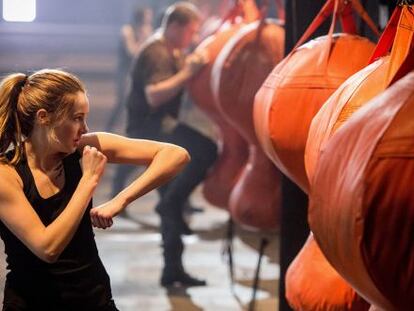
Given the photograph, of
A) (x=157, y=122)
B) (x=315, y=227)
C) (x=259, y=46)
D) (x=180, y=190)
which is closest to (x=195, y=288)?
(x=180, y=190)

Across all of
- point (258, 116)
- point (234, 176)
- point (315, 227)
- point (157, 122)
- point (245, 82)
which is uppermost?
point (315, 227)

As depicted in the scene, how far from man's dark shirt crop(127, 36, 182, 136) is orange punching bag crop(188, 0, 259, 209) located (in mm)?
134

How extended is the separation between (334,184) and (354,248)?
123mm

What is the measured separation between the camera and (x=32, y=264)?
2.45m

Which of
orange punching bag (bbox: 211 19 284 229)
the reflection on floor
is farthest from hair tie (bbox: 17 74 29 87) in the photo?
the reflection on floor

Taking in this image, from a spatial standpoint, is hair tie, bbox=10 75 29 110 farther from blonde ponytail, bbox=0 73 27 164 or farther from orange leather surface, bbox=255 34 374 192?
orange leather surface, bbox=255 34 374 192

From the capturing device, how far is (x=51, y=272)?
2.44 metres

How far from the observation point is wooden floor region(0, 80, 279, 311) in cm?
481

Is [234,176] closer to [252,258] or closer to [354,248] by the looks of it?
[252,258]

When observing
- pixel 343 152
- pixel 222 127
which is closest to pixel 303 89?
pixel 343 152

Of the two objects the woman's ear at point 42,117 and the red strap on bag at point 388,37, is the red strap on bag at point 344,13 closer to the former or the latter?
the red strap on bag at point 388,37

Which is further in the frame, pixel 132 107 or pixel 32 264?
pixel 132 107

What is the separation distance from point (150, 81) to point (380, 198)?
3831 mm

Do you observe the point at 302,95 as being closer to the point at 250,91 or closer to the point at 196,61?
the point at 250,91
